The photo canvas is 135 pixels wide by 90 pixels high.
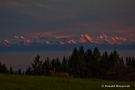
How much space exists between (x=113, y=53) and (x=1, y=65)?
58309 mm

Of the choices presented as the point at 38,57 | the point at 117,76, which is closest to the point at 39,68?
the point at 38,57

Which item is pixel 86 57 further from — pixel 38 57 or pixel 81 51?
pixel 38 57

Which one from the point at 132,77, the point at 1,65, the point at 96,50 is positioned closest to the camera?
the point at 132,77

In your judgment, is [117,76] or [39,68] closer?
[117,76]

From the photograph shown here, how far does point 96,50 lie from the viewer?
95312 millimetres

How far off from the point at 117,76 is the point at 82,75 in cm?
3012

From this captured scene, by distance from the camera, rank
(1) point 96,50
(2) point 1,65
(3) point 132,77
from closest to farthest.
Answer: (3) point 132,77, (1) point 96,50, (2) point 1,65

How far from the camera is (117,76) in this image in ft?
236

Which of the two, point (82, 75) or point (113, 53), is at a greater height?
point (113, 53)

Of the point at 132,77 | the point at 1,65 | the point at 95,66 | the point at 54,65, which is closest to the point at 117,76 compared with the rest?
the point at 132,77

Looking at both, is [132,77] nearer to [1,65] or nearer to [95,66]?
[95,66]

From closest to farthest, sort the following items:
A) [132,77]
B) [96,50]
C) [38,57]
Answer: [132,77] < [38,57] < [96,50]

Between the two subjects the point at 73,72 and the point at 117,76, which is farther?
the point at 73,72

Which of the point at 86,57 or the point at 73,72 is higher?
the point at 86,57
